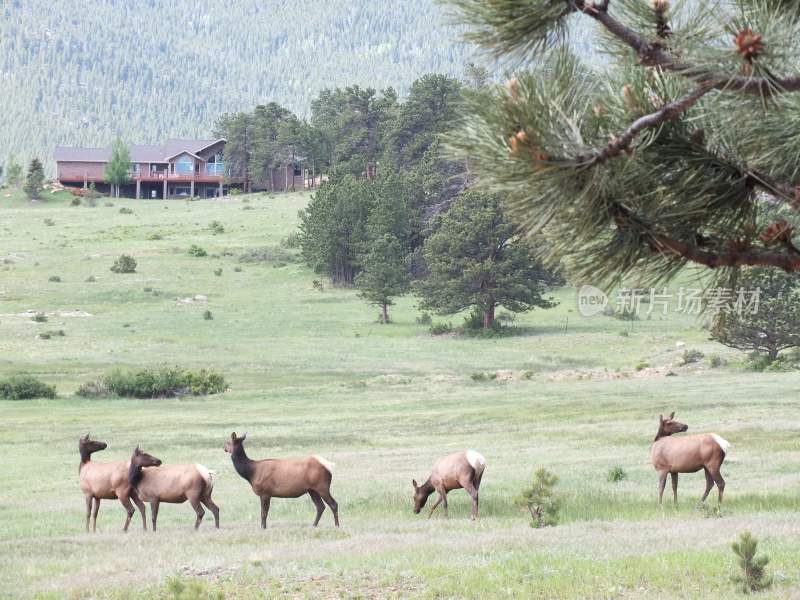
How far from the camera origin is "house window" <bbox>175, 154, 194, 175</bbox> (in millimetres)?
149125

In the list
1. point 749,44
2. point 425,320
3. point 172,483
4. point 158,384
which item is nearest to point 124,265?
point 425,320

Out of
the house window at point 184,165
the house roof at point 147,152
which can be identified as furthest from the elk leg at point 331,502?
the house window at point 184,165

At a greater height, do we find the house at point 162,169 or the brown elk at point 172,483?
the house at point 162,169

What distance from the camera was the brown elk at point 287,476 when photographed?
15906 millimetres

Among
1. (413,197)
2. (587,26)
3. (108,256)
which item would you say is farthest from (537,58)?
(108,256)

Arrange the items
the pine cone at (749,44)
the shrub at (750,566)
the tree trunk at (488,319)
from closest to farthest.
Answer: the pine cone at (749,44)
the shrub at (750,566)
the tree trunk at (488,319)

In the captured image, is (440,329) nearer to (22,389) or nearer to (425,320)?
(425,320)

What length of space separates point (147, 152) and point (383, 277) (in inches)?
3549

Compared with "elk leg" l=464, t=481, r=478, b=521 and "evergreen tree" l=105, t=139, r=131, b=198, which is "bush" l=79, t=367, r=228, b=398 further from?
"evergreen tree" l=105, t=139, r=131, b=198

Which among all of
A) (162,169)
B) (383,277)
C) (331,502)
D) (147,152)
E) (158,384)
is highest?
(147,152)

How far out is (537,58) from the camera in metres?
7.78

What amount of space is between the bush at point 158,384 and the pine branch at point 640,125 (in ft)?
123

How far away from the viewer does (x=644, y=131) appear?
25.2 ft

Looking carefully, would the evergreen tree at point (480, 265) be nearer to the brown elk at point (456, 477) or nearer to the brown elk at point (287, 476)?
the brown elk at point (456, 477)
